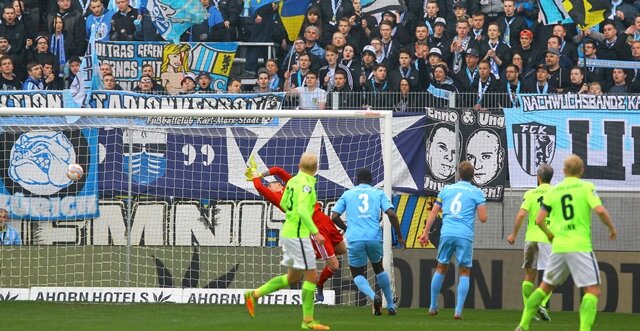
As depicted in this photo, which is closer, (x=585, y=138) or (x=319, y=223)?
(x=319, y=223)

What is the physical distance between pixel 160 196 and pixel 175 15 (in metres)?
3.67

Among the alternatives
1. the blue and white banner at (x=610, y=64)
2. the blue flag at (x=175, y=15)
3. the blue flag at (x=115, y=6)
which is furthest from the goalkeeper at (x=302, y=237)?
the blue flag at (x=115, y=6)

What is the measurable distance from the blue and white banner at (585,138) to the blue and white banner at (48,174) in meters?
6.75

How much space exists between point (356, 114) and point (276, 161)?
2091mm

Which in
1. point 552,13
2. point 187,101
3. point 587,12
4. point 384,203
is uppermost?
point 552,13

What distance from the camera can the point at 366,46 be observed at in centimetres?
2134

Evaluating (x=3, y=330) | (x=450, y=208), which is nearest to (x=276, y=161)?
(x=450, y=208)

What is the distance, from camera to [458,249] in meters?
16.5

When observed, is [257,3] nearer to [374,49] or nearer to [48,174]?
[374,49]

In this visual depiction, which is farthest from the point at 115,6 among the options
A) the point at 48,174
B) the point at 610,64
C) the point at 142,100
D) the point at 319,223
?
the point at 610,64

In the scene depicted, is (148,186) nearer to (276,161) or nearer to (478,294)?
(276,161)

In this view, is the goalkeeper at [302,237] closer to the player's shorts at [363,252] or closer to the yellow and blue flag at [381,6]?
the player's shorts at [363,252]

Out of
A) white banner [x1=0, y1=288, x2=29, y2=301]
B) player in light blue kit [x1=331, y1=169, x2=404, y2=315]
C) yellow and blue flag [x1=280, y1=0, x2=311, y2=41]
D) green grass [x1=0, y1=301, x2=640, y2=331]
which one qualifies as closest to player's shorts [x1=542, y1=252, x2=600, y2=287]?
green grass [x1=0, y1=301, x2=640, y2=331]

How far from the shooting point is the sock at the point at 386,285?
54.7 ft
